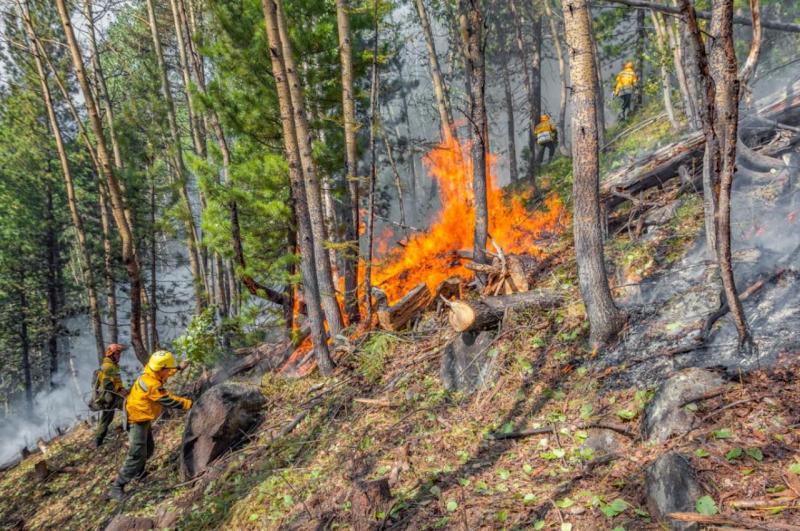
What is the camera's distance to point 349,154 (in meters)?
8.16

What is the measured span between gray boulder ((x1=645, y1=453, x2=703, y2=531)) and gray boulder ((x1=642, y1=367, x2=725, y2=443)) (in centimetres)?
49

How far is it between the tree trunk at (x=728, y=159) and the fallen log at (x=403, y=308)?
4.78m

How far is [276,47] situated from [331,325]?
4.70 metres

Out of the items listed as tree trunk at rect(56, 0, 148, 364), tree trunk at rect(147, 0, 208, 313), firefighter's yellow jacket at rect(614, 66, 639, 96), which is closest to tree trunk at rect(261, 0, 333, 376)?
tree trunk at rect(56, 0, 148, 364)

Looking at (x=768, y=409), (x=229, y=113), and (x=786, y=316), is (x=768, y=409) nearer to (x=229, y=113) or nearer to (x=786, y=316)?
(x=786, y=316)

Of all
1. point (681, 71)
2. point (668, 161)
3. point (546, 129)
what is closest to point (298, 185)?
point (668, 161)

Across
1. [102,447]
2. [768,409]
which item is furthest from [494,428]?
[102,447]

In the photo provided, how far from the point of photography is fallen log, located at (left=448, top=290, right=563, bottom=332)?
5.72 metres

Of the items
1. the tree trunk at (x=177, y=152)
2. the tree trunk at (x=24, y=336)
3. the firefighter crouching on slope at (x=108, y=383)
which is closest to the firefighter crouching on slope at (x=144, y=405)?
the firefighter crouching on slope at (x=108, y=383)

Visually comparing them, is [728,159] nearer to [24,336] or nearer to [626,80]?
[626,80]

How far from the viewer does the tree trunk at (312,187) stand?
6.65 metres

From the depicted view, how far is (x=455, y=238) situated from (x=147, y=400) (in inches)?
299

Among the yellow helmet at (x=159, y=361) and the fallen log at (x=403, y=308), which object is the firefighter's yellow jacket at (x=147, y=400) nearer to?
the yellow helmet at (x=159, y=361)

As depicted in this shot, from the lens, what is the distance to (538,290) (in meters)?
6.39
